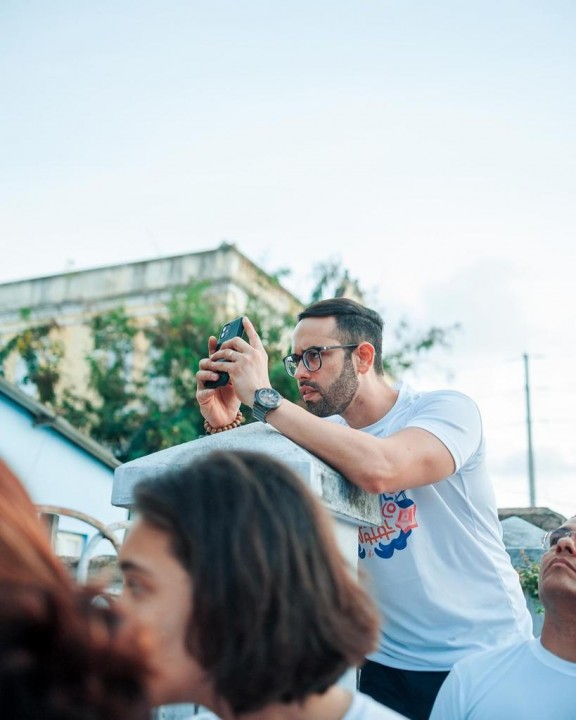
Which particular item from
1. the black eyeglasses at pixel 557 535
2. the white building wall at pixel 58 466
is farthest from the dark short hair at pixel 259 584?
the white building wall at pixel 58 466

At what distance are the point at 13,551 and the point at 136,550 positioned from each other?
1.08ft

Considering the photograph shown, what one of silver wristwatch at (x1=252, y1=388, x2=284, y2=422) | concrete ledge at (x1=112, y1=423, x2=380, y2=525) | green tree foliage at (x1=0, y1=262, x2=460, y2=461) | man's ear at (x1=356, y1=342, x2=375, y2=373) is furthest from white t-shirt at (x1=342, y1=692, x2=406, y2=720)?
green tree foliage at (x1=0, y1=262, x2=460, y2=461)

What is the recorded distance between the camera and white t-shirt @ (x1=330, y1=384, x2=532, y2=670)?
7.84 ft

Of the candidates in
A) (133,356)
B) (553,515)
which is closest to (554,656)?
(553,515)

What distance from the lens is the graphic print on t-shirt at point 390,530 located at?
2.46 m

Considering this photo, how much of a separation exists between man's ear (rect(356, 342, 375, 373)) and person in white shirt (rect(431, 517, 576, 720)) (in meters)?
0.96

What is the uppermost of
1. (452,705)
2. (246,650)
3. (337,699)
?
(246,650)

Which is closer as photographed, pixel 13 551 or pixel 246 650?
pixel 13 551

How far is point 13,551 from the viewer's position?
3.18ft

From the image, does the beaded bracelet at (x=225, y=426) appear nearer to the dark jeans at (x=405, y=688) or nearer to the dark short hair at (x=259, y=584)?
the dark jeans at (x=405, y=688)

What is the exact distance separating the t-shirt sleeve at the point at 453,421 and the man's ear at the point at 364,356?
338 millimetres

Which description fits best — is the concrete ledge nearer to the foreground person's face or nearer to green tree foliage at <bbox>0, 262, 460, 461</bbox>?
the foreground person's face

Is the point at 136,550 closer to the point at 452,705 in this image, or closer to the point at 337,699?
the point at 337,699

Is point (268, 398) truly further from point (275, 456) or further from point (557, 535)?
point (557, 535)
